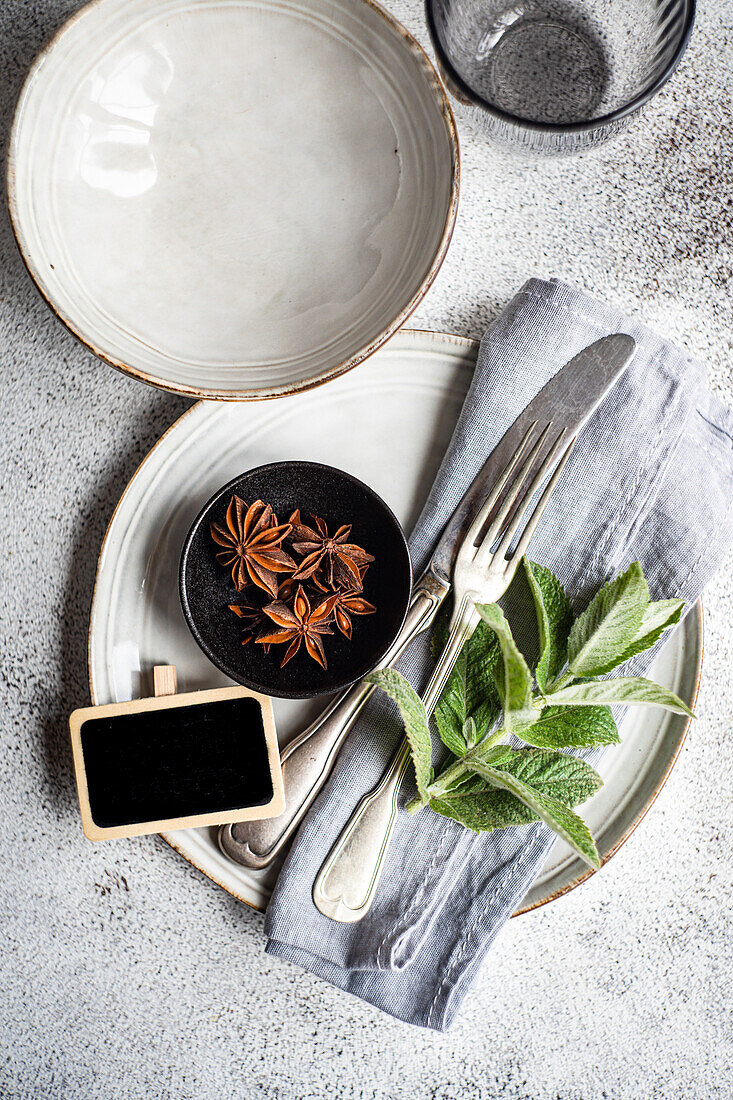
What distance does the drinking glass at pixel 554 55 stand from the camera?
25.2 inches

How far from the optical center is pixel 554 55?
0.66 m

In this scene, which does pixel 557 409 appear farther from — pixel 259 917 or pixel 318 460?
pixel 259 917

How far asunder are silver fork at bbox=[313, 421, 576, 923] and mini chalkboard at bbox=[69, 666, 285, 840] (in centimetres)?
7

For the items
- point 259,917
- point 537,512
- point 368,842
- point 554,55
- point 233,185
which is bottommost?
point 259,917

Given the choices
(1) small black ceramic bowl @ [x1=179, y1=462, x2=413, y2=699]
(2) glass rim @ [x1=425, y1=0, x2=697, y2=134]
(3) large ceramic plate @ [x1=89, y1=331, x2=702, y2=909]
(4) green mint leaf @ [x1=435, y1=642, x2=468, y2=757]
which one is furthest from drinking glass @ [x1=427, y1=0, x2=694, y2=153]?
(4) green mint leaf @ [x1=435, y1=642, x2=468, y2=757]

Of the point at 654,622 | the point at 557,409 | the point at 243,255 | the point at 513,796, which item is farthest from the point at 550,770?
the point at 243,255

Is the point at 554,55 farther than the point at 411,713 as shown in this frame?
Yes

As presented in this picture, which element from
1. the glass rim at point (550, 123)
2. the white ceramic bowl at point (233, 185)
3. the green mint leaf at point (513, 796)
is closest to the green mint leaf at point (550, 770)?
the green mint leaf at point (513, 796)

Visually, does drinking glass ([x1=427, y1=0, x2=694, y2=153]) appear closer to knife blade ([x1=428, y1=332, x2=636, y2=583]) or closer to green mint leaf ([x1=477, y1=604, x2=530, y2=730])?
knife blade ([x1=428, y1=332, x2=636, y2=583])

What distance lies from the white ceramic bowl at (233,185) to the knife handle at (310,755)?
20cm

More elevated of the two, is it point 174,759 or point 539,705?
point 539,705

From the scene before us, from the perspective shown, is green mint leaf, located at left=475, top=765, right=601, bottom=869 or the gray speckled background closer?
green mint leaf, located at left=475, top=765, right=601, bottom=869

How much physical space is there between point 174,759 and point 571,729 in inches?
12.2

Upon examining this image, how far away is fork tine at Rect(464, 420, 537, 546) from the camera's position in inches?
23.4
